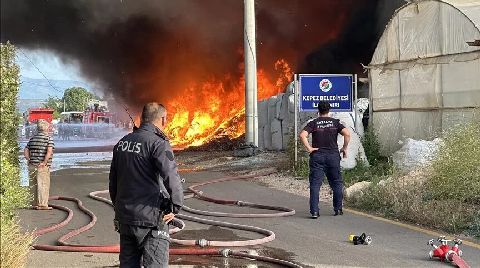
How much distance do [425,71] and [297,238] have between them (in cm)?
806

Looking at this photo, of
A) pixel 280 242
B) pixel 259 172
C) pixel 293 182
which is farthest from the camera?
pixel 259 172

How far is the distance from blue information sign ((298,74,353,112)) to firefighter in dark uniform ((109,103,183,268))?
9.87m

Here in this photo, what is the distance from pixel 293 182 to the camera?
13672 mm

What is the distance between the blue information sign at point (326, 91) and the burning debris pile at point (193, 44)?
40.4ft

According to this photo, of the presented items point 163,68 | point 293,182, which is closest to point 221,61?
point 163,68

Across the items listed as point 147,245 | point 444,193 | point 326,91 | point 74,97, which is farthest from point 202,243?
point 74,97

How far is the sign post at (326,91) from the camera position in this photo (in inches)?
565

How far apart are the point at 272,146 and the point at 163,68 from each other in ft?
46.0

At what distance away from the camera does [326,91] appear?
14.4 meters

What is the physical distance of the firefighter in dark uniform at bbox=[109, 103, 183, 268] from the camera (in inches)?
180

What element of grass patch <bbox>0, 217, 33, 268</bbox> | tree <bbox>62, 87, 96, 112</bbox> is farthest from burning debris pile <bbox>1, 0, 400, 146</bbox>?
tree <bbox>62, 87, 96, 112</bbox>

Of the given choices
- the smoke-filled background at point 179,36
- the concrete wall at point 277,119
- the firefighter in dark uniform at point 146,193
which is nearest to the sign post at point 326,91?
the concrete wall at point 277,119

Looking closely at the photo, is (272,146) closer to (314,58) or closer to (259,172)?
(259,172)

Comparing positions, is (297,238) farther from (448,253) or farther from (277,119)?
(277,119)
